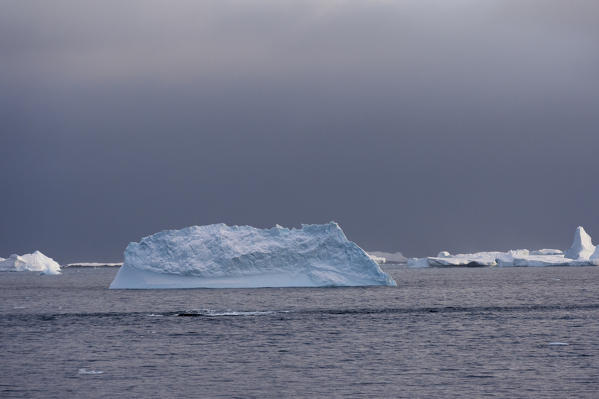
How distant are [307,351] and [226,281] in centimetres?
2978

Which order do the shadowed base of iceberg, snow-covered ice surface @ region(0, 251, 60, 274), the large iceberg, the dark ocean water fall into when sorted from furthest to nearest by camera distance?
snow-covered ice surface @ region(0, 251, 60, 274), the shadowed base of iceberg, the large iceberg, the dark ocean water

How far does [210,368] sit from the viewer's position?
22.5 m

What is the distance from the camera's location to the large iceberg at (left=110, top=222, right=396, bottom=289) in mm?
52562

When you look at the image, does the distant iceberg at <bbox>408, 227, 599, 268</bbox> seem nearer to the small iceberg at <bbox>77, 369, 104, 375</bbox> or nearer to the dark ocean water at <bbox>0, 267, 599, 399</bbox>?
the dark ocean water at <bbox>0, 267, 599, 399</bbox>

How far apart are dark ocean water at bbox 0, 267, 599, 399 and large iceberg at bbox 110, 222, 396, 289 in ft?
27.2

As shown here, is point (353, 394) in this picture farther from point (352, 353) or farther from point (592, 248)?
point (592, 248)

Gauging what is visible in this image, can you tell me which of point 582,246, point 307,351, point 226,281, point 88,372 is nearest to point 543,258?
point 582,246

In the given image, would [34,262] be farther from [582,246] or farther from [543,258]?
[582,246]

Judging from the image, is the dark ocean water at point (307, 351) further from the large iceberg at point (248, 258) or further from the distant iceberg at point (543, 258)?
the distant iceberg at point (543, 258)

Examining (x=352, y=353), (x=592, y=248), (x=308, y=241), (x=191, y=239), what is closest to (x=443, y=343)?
(x=352, y=353)

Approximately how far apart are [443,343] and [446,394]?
9.23m

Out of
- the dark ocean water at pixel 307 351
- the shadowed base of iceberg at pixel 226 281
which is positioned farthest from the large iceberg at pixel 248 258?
the dark ocean water at pixel 307 351

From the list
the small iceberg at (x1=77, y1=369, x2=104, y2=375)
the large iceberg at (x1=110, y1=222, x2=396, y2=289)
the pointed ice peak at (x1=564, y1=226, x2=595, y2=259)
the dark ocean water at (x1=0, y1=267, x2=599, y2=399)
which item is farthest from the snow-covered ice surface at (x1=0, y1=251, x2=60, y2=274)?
the small iceberg at (x1=77, y1=369, x2=104, y2=375)

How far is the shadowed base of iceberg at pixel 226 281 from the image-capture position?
5453 centimetres
